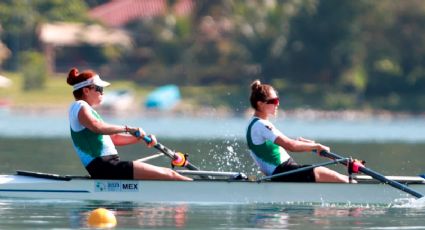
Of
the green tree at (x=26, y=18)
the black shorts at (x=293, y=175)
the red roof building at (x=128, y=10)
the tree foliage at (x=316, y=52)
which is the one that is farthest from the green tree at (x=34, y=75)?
the black shorts at (x=293, y=175)

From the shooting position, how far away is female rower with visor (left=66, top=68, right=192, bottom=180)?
Result: 2031 centimetres

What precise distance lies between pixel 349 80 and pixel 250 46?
19.0 feet

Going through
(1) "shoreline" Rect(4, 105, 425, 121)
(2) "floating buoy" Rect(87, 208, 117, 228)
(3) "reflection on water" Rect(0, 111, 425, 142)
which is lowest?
(2) "floating buoy" Rect(87, 208, 117, 228)

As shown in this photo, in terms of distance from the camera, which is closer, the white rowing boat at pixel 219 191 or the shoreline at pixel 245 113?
the white rowing boat at pixel 219 191

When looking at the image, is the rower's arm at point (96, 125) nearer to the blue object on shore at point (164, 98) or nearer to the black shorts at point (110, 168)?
the black shorts at point (110, 168)

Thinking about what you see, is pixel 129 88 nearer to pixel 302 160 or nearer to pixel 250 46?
pixel 250 46

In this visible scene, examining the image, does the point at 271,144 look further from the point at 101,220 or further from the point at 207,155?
the point at 207,155

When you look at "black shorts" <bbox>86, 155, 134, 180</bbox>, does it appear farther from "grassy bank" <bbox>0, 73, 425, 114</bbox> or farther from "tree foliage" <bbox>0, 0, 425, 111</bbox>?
"tree foliage" <bbox>0, 0, 425, 111</bbox>

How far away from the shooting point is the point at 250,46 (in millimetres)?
82000

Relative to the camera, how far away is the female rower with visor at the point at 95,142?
66.6ft

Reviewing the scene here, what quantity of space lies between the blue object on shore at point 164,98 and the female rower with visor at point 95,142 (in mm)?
55948

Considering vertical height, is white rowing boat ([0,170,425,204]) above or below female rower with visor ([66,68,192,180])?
below

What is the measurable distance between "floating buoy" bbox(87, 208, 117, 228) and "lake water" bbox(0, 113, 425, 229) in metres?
0.18

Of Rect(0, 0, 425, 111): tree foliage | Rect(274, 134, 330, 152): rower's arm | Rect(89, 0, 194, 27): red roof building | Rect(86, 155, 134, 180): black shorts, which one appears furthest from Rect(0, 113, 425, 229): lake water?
Rect(89, 0, 194, 27): red roof building
